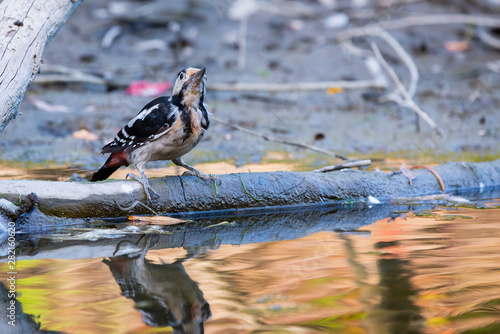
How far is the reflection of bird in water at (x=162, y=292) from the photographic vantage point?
2264mm

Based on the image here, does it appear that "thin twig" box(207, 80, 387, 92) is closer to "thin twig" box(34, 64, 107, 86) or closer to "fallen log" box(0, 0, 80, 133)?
"thin twig" box(34, 64, 107, 86)

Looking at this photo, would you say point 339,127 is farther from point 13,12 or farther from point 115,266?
point 115,266

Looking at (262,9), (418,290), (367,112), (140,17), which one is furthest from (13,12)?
(262,9)

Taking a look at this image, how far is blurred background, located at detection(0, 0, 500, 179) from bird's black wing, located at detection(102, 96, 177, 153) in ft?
4.43

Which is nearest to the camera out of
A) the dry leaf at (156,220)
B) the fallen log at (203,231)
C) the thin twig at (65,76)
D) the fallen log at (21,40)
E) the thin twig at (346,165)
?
the fallen log at (203,231)

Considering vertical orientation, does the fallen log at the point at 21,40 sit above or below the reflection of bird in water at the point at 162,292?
above

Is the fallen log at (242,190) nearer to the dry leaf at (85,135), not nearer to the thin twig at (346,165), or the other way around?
the thin twig at (346,165)

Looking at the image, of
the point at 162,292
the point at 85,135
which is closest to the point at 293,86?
the point at 85,135

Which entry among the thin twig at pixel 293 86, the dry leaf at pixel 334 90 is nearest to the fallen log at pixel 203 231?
the thin twig at pixel 293 86

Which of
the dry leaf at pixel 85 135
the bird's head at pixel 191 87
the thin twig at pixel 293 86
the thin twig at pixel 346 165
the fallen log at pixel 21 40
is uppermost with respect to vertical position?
the fallen log at pixel 21 40

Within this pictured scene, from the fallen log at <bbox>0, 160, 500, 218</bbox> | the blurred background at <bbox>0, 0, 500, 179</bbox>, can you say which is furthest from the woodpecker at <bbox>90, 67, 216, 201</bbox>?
the blurred background at <bbox>0, 0, 500, 179</bbox>

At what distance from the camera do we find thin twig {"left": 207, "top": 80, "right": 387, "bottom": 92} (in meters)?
7.98

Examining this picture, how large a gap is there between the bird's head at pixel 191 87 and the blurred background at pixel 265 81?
4.65ft

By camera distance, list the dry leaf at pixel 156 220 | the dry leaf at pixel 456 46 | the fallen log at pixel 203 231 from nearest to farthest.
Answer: the fallen log at pixel 203 231 < the dry leaf at pixel 156 220 < the dry leaf at pixel 456 46
